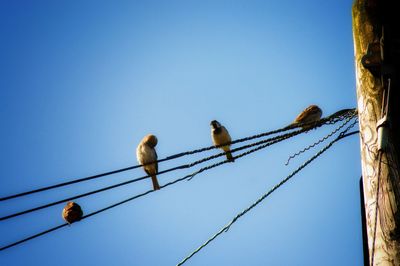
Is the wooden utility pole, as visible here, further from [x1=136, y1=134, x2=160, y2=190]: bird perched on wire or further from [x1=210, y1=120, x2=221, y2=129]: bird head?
[x1=210, y1=120, x2=221, y2=129]: bird head

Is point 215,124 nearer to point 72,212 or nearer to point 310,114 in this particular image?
point 310,114

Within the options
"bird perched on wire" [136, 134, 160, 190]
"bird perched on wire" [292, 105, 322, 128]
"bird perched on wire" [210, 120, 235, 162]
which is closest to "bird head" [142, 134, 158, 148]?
"bird perched on wire" [136, 134, 160, 190]

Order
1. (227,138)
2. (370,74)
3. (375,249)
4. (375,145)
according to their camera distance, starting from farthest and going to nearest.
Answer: (227,138), (370,74), (375,145), (375,249)

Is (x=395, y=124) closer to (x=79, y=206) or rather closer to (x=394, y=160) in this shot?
(x=394, y=160)

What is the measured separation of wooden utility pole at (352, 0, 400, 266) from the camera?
84.7 inches

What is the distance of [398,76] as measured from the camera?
2361 millimetres

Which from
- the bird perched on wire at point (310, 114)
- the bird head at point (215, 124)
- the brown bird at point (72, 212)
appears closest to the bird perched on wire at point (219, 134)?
the bird head at point (215, 124)

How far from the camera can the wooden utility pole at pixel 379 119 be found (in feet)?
7.06

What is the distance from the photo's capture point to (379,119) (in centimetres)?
235

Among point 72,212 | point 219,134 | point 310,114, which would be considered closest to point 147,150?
point 219,134

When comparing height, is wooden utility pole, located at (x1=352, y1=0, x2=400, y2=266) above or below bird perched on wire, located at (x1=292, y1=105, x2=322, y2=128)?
below

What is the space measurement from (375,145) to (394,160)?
0.13 m

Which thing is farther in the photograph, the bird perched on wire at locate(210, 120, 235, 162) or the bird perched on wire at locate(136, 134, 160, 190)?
the bird perched on wire at locate(210, 120, 235, 162)

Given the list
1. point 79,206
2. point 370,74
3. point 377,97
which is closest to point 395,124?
point 377,97
